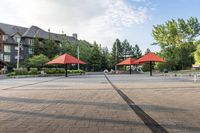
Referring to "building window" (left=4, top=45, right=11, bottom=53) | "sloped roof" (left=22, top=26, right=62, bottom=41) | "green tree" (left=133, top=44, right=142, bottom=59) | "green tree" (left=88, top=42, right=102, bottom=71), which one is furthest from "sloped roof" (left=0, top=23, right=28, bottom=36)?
"green tree" (left=133, top=44, right=142, bottom=59)

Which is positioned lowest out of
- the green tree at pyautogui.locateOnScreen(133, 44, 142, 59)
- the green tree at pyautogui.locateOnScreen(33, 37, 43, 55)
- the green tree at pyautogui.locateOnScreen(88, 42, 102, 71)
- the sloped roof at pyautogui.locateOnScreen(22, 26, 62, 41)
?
the green tree at pyautogui.locateOnScreen(88, 42, 102, 71)

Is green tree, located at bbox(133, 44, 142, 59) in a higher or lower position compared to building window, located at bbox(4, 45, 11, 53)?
higher

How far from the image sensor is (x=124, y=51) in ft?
309

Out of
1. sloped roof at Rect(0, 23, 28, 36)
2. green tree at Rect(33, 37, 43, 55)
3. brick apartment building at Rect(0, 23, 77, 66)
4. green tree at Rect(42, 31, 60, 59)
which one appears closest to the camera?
green tree at Rect(42, 31, 60, 59)

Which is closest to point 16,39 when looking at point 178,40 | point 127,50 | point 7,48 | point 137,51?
point 7,48

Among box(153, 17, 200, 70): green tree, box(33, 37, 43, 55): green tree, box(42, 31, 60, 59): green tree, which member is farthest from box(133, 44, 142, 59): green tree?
box(33, 37, 43, 55): green tree

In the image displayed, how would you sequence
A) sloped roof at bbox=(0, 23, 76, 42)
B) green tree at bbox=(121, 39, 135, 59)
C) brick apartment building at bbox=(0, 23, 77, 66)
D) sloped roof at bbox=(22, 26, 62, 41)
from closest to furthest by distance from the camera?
1. brick apartment building at bbox=(0, 23, 77, 66)
2. sloped roof at bbox=(0, 23, 76, 42)
3. sloped roof at bbox=(22, 26, 62, 41)
4. green tree at bbox=(121, 39, 135, 59)

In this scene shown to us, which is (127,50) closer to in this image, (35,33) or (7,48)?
(35,33)

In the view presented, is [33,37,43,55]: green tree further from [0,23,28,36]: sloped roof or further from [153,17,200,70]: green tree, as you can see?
[153,17,200,70]: green tree

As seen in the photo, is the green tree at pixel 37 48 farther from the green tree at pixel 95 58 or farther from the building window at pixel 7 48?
the green tree at pixel 95 58

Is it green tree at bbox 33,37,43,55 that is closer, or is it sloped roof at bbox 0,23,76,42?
green tree at bbox 33,37,43,55

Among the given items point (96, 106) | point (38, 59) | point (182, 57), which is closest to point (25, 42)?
point (38, 59)

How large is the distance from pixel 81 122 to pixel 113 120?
0.76 m

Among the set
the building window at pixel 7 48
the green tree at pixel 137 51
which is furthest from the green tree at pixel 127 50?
the building window at pixel 7 48
